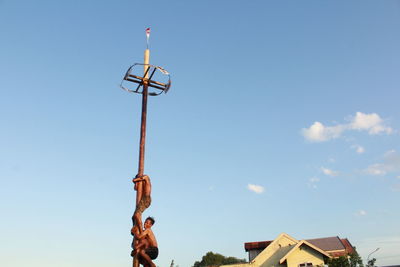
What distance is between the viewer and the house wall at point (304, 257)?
85.9ft

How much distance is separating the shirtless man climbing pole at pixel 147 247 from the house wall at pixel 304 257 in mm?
21404

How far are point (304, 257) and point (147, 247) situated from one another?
Result: 872 inches

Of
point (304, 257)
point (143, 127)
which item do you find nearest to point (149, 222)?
point (143, 127)

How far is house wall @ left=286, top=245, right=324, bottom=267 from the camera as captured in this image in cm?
2619

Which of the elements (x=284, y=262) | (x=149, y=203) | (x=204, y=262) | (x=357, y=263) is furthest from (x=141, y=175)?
(x=204, y=262)

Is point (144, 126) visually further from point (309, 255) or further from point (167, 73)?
point (309, 255)

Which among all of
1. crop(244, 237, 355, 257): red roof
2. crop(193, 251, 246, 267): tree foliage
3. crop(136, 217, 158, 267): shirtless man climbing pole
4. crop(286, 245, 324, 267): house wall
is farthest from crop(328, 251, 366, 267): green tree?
crop(193, 251, 246, 267): tree foliage

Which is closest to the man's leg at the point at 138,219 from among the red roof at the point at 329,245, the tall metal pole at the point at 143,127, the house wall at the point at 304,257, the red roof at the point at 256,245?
the tall metal pole at the point at 143,127

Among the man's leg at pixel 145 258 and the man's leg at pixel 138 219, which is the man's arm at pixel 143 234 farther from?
the man's leg at pixel 145 258

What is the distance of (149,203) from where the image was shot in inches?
310

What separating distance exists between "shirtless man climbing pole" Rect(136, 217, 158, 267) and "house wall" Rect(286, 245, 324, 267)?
70.2 ft

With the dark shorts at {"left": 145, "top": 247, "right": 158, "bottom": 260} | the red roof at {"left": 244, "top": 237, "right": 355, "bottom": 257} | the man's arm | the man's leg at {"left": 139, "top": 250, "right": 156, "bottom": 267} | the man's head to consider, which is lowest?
the man's leg at {"left": 139, "top": 250, "right": 156, "bottom": 267}

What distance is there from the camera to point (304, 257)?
26.4 m

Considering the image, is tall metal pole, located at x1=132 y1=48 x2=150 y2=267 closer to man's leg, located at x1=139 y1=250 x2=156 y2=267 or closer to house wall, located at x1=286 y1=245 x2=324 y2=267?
man's leg, located at x1=139 y1=250 x2=156 y2=267
